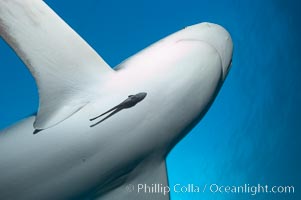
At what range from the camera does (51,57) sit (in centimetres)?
223

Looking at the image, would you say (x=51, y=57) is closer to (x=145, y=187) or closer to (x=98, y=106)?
(x=98, y=106)

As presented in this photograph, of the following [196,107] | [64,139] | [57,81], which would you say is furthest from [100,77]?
[196,107]

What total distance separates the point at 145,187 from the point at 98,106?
1.30 meters

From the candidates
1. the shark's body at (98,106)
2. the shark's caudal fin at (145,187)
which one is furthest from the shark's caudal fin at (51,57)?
the shark's caudal fin at (145,187)

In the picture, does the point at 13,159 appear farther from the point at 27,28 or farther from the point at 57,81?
the point at 27,28

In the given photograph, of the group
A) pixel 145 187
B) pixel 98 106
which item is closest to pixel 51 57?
pixel 98 106

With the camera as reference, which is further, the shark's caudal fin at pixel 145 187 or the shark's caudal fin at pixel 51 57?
the shark's caudal fin at pixel 145 187

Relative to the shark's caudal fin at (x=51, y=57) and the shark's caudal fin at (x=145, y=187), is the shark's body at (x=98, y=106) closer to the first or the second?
the shark's caudal fin at (x=51, y=57)

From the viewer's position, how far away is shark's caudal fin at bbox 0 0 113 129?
80.9 inches

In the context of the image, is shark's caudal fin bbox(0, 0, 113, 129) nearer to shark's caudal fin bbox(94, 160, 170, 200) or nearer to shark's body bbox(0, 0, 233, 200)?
shark's body bbox(0, 0, 233, 200)

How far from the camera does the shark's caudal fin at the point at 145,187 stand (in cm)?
309

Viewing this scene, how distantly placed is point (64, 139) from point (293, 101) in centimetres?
1665

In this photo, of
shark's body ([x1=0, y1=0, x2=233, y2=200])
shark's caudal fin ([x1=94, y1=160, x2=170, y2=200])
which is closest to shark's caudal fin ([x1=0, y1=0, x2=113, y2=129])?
shark's body ([x1=0, y1=0, x2=233, y2=200])

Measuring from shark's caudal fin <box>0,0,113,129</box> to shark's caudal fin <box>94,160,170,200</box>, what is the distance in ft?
3.80
